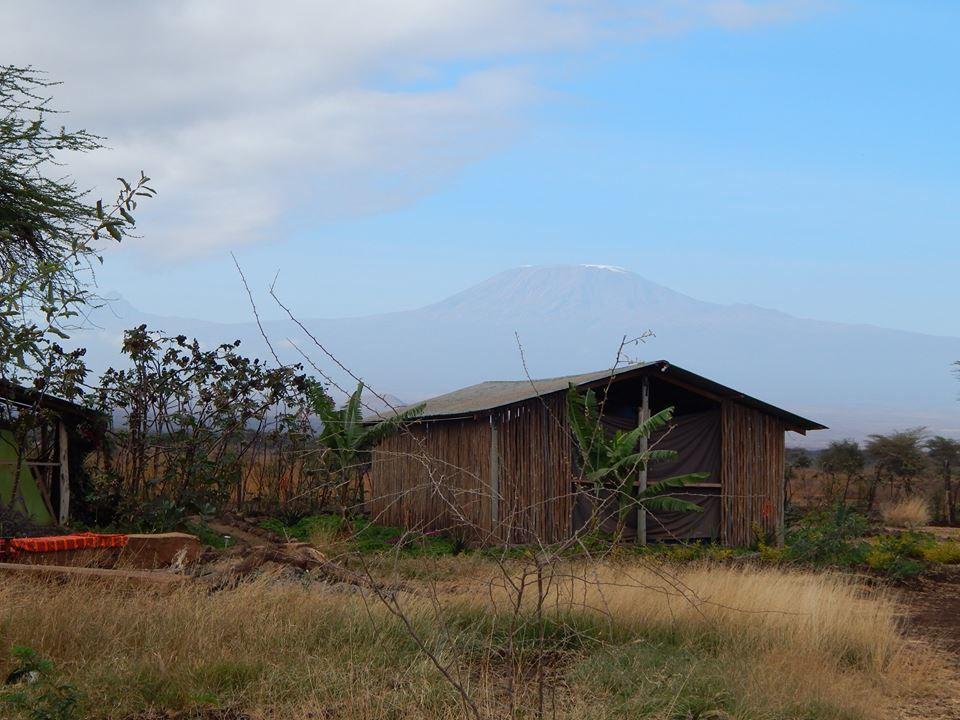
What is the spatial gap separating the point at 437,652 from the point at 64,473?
11587mm

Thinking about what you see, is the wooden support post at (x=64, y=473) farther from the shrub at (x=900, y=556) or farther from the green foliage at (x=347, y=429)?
the shrub at (x=900, y=556)

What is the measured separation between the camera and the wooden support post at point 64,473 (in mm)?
16156

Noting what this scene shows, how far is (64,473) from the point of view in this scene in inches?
639

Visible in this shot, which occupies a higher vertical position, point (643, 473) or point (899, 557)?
point (643, 473)

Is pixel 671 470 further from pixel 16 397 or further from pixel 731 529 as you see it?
pixel 16 397

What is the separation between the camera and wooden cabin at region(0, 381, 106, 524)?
50.3 ft

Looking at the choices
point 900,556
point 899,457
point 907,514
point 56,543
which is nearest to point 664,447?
point 900,556

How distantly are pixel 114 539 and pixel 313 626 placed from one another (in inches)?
152

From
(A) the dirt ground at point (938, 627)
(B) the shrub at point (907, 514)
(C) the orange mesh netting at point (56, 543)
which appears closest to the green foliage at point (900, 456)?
(B) the shrub at point (907, 514)

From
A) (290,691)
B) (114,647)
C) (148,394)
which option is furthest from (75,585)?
(148,394)

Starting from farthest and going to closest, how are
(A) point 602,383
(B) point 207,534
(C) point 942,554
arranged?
(A) point 602,383 < (B) point 207,534 < (C) point 942,554

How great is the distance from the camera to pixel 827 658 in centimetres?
752

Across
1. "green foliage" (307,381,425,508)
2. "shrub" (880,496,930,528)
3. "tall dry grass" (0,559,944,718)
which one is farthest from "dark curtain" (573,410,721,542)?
"tall dry grass" (0,559,944,718)

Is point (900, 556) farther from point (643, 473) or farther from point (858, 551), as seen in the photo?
point (643, 473)
